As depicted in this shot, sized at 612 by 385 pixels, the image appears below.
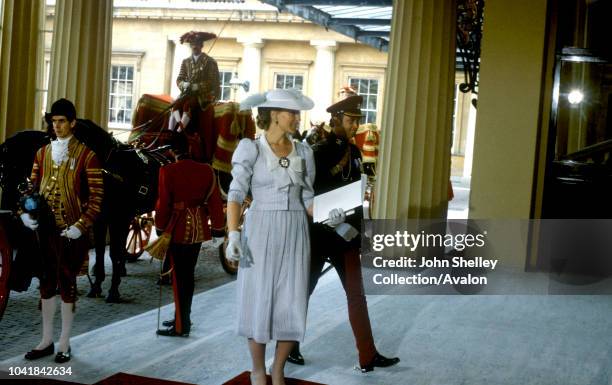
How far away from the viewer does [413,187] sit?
8664 millimetres

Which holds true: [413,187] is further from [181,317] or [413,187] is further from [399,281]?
[181,317]

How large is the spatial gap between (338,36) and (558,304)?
19.4m

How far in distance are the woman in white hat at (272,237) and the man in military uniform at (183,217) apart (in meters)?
1.47

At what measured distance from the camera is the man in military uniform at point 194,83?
902cm

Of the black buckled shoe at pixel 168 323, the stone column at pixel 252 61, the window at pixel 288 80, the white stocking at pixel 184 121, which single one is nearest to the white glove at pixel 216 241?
the black buckled shoe at pixel 168 323

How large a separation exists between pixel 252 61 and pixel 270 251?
23.0 meters

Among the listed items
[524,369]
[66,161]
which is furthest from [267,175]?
[524,369]

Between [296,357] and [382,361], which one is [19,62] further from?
[382,361]

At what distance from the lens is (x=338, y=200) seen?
4461 mm

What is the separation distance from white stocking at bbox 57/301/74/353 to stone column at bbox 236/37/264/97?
21.9 meters

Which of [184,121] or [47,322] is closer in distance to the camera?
[47,322]

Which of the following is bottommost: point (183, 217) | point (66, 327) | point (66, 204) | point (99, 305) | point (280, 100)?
point (99, 305)

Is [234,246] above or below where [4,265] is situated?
above

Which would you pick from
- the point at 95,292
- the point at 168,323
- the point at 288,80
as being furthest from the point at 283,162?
the point at 288,80
